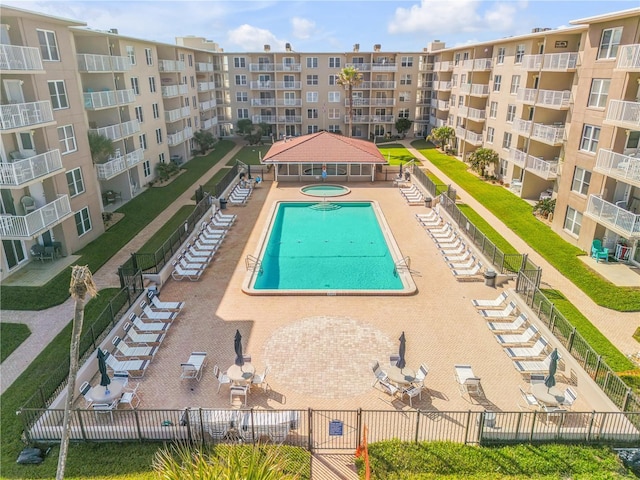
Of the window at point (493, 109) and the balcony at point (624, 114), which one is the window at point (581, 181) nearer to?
the balcony at point (624, 114)

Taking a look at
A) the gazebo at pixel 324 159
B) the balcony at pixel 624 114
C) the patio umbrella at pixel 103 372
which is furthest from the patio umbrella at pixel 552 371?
the gazebo at pixel 324 159

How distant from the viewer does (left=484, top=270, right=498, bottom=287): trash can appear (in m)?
21.2

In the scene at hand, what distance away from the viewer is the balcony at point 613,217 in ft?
67.6

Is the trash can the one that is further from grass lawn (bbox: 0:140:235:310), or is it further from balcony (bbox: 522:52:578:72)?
grass lawn (bbox: 0:140:235:310)

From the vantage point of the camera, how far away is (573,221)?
2602 cm

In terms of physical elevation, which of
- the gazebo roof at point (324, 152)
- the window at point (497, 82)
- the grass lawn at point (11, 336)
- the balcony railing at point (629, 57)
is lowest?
the grass lawn at point (11, 336)

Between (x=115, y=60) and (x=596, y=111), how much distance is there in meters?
30.8

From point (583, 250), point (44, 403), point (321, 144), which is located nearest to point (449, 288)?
point (583, 250)

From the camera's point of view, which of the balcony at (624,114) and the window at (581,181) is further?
the window at (581,181)

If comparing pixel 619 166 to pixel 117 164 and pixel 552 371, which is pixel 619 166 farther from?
pixel 117 164

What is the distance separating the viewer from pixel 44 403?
12.9 meters

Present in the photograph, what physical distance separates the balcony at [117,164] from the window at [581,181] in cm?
2959

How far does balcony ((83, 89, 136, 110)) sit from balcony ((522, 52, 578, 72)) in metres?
29.8

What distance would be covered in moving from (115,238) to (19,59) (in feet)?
35.0
